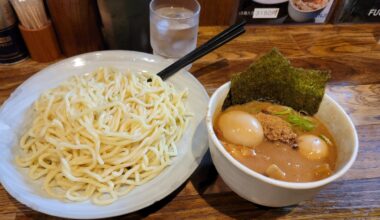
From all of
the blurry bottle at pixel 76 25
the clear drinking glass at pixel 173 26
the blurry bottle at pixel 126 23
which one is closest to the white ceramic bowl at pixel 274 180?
the clear drinking glass at pixel 173 26

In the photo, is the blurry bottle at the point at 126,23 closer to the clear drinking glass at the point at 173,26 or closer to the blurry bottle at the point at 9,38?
the clear drinking glass at the point at 173,26

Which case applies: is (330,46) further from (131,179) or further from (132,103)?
(131,179)

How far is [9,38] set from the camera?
4.62 feet

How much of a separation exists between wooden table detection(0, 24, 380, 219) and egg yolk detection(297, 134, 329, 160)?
0.21 m

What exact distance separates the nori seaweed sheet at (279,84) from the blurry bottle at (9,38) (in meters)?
1.04

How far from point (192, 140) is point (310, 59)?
945 millimetres

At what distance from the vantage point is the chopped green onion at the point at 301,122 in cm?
99

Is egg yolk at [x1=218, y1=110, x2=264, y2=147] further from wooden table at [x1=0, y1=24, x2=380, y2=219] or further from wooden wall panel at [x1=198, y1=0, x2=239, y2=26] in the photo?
wooden wall panel at [x1=198, y1=0, x2=239, y2=26]

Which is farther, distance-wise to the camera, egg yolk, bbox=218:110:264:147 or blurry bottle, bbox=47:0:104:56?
blurry bottle, bbox=47:0:104:56

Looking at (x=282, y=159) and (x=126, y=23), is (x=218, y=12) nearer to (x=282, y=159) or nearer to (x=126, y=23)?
(x=126, y=23)

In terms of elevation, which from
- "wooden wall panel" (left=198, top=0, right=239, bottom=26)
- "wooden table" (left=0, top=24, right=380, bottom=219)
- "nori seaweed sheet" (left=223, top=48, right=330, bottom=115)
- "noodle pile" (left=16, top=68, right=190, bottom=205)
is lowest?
"wooden table" (left=0, top=24, right=380, bottom=219)

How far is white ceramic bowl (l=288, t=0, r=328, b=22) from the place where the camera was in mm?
1738

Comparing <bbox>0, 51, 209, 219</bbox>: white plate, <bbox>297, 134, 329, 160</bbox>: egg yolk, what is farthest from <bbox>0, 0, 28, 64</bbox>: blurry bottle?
<bbox>297, 134, 329, 160</bbox>: egg yolk

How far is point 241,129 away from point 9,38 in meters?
1.15
